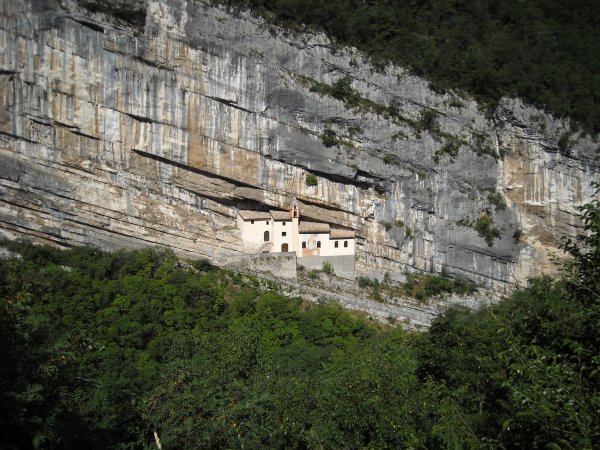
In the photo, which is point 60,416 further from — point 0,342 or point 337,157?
point 337,157

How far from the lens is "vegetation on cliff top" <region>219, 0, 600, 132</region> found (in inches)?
1188

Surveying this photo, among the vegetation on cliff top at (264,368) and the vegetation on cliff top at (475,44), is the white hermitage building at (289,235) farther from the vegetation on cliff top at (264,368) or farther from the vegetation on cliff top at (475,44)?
the vegetation on cliff top at (475,44)

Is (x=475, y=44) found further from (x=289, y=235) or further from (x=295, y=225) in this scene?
(x=289, y=235)

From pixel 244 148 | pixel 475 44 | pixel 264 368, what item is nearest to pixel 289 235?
pixel 244 148

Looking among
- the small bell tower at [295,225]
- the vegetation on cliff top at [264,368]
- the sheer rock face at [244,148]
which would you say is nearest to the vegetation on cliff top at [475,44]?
the sheer rock face at [244,148]

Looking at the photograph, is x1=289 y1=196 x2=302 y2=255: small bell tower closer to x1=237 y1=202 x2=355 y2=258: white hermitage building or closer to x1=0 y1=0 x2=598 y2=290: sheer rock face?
x1=237 y1=202 x2=355 y2=258: white hermitage building

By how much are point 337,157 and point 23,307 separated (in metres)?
20.4

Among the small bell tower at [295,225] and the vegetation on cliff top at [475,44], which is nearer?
the small bell tower at [295,225]

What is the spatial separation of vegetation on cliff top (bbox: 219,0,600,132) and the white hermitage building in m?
8.60

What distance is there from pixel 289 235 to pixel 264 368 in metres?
12.2

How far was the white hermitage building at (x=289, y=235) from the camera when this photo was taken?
27.7m

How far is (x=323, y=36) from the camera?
1145 inches

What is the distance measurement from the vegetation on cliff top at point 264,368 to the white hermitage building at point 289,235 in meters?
3.22

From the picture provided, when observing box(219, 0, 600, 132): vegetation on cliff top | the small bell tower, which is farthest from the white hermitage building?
box(219, 0, 600, 132): vegetation on cliff top
